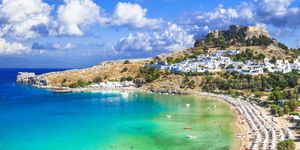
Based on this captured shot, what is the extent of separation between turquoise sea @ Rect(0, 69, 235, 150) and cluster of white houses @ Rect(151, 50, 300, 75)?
31421mm

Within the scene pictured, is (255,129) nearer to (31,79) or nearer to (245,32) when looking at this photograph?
(245,32)

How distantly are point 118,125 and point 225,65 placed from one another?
226 feet

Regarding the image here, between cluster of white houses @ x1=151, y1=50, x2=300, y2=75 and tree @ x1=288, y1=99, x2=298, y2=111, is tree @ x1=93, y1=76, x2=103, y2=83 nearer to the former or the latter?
cluster of white houses @ x1=151, y1=50, x2=300, y2=75

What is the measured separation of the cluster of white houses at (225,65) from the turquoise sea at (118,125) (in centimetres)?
3142

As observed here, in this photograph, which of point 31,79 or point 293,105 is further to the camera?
point 31,79

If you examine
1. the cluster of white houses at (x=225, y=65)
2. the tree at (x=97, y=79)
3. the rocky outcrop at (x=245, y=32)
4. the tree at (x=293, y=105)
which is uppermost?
the rocky outcrop at (x=245, y=32)

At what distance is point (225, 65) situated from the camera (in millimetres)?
116688

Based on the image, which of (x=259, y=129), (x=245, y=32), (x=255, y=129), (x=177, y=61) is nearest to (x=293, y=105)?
(x=255, y=129)

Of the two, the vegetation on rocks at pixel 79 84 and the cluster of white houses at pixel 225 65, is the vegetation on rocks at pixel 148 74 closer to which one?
the cluster of white houses at pixel 225 65

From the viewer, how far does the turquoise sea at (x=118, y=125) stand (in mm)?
41656

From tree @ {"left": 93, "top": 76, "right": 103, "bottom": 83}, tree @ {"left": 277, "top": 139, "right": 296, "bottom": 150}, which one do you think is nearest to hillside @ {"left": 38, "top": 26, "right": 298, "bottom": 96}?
tree @ {"left": 93, "top": 76, "right": 103, "bottom": 83}

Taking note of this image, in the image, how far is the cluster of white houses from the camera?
4230 inches

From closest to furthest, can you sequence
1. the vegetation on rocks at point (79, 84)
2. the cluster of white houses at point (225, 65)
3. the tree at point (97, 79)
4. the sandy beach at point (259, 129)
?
1. the sandy beach at point (259, 129)
2. the cluster of white houses at point (225, 65)
3. the vegetation on rocks at point (79, 84)
4. the tree at point (97, 79)

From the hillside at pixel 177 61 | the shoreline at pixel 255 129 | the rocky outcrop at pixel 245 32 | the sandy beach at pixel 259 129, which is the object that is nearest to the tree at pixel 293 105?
the sandy beach at pixel 259 129
